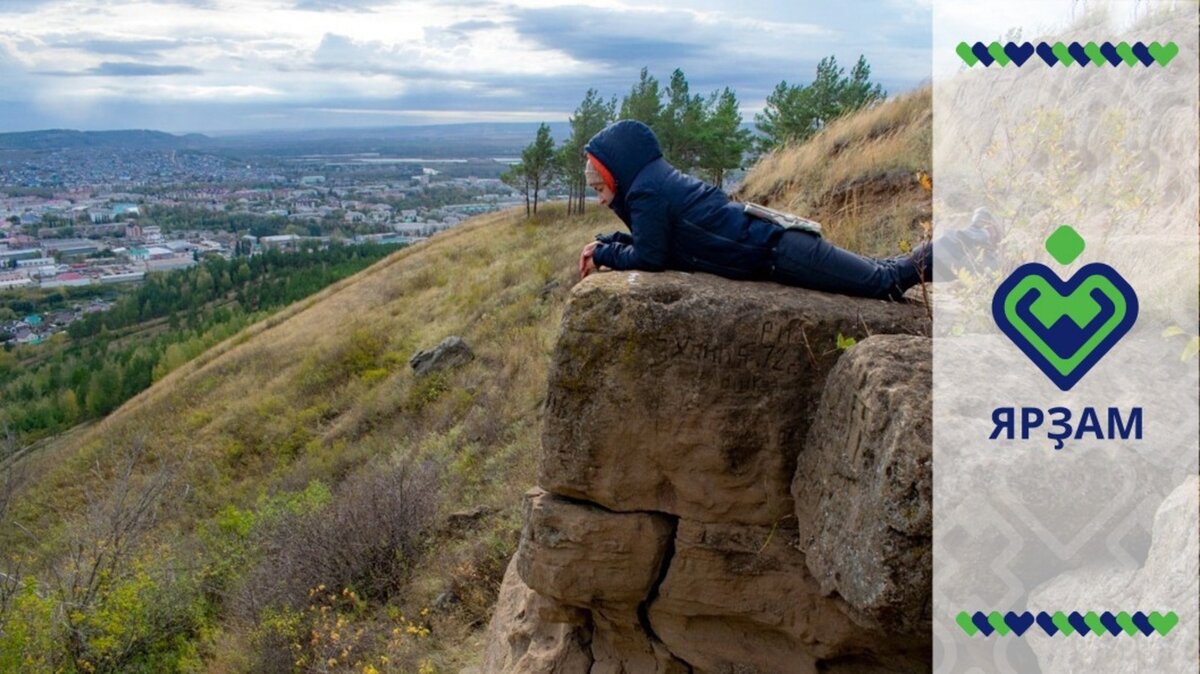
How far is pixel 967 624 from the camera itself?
2760 mm

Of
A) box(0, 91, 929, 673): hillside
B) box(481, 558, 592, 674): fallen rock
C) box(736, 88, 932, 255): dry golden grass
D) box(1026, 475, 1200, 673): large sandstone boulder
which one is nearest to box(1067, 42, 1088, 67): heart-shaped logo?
box(1026, 475, 1200, 673): large sandstone boulder

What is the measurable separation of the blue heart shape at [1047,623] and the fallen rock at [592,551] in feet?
6.39

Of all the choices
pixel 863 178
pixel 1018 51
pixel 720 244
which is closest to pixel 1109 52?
pixel 1018 51

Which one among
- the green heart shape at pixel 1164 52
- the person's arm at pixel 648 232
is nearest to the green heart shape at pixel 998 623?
the green heart shape at pixel 1164 52

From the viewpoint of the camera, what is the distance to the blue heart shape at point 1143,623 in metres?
2.08

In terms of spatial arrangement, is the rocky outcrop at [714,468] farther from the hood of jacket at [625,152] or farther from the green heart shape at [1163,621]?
the green heart shape at [1163,621]

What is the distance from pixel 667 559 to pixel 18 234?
7049 inches

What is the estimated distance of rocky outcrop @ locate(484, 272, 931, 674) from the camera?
364 cm

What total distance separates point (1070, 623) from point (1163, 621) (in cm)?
36

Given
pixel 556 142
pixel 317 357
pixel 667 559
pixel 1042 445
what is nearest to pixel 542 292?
pixel 317 357

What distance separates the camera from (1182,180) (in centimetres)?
349

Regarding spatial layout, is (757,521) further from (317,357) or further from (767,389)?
(317,357)

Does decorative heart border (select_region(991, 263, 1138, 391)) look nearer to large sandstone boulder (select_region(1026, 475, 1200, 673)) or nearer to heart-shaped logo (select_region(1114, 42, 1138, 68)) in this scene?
large sandstone boulder (select_region(1026, 475, 1200, 673))

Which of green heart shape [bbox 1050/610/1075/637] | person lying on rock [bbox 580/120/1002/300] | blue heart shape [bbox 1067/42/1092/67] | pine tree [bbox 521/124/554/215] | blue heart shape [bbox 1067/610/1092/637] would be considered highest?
pine tree [bbox 521/124/554/215]
